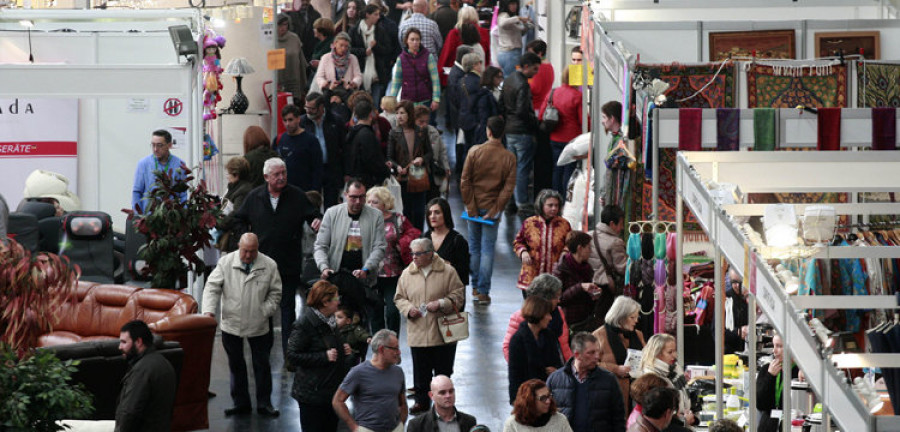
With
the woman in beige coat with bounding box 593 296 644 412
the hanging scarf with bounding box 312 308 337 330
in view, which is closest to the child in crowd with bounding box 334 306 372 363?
the hanging scarf with bounding box 312 308 337 330

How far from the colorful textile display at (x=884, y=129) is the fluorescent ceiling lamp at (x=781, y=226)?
3625 millimetres

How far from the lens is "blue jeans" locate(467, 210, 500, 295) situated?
1410 cm

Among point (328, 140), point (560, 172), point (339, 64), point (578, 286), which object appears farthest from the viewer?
point (339, 64)

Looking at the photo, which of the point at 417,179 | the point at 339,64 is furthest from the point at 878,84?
the point at 339,64

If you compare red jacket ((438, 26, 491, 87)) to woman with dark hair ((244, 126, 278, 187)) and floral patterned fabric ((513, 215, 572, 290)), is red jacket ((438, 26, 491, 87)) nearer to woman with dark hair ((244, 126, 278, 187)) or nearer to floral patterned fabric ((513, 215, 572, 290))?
woman with dark hair ((244, 126, 278, 187))

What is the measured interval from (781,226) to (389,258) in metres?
5.36

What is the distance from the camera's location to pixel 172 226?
472 inches

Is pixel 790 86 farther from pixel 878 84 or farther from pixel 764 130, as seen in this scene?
pixel 764 130

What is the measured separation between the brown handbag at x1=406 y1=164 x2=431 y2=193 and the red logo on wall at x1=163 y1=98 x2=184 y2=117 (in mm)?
2592

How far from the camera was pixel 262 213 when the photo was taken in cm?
1232

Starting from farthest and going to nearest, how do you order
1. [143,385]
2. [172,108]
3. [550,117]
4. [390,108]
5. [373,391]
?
[550,117]
[390,108]
[172,108]
[373,391]
[143,385]

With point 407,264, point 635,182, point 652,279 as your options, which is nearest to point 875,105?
point 635,182

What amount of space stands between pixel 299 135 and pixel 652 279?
497 centimetres

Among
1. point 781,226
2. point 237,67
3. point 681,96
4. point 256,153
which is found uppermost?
point 237,67
